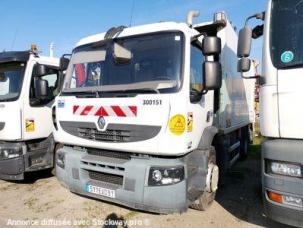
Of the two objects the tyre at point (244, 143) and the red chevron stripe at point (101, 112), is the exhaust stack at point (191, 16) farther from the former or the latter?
the tyre at point (244, 143)

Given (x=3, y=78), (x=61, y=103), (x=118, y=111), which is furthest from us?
(x=3, y=78)

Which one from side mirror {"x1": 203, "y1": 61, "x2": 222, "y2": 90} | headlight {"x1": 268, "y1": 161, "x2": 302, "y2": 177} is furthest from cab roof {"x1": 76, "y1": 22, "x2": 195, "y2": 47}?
headlight {"x1": 268, "y1": 161, "x2": 302, "y2": 177}

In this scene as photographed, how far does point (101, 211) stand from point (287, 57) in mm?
3276

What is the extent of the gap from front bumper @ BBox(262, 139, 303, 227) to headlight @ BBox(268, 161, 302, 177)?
0.13ft

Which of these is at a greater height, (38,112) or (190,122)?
(38,112)

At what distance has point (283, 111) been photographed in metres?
3.23

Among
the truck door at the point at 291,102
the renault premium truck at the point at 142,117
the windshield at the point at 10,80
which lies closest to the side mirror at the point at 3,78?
the windshield at the point at 10,80

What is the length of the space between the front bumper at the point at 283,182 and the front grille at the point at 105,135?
1.64 m

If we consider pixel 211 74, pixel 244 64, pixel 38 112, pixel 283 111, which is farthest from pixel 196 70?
pixel 38 112

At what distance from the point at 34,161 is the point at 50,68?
73.2 inches

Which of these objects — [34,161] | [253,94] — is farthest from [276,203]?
[253,94]

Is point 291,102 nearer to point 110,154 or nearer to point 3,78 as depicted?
point 110,154

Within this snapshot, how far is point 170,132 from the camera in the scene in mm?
3676

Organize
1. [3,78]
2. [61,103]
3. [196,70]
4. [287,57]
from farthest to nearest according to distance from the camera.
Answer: [3,78], [61,103], [196,70], [287,57]
